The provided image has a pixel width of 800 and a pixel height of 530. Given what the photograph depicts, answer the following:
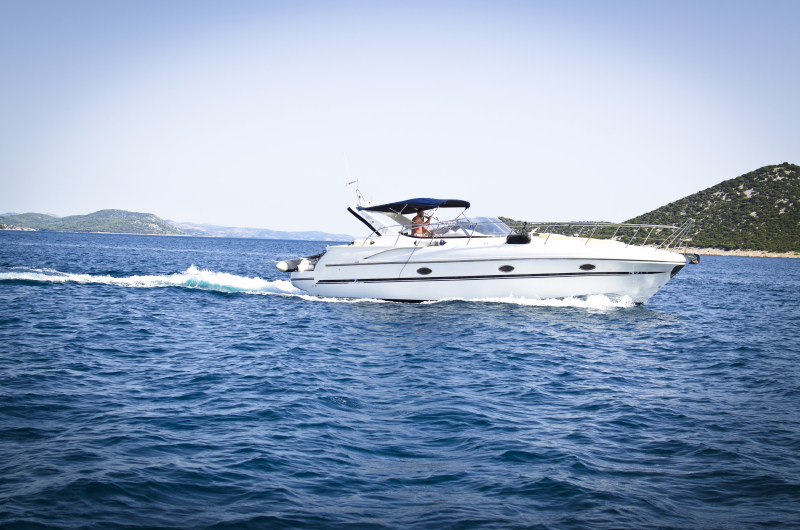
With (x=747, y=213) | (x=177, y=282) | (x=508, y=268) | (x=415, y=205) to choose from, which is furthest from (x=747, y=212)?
(x=177, y=282)

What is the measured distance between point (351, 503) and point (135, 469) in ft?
7.61

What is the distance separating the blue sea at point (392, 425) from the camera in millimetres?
4605

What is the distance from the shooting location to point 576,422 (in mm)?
6984

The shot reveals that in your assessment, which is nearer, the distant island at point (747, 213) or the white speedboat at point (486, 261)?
the white speedboat at point (486, 261)

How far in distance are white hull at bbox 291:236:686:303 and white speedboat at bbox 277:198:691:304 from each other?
32 millimetres

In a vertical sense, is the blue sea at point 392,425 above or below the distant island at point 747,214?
below

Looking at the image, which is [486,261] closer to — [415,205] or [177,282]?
[415,205]

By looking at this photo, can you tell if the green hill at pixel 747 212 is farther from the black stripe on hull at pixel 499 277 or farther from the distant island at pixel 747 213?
the black stripe on hull at pixel 499 277

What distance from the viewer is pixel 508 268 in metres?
16.9

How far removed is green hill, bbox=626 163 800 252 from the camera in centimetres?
9700

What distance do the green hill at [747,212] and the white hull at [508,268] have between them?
317 ft

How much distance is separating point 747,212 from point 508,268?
114m

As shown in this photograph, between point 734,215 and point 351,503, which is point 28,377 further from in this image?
point 734,215

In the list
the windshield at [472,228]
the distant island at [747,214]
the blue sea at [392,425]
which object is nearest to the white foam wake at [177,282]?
the windshield at [472,228]
